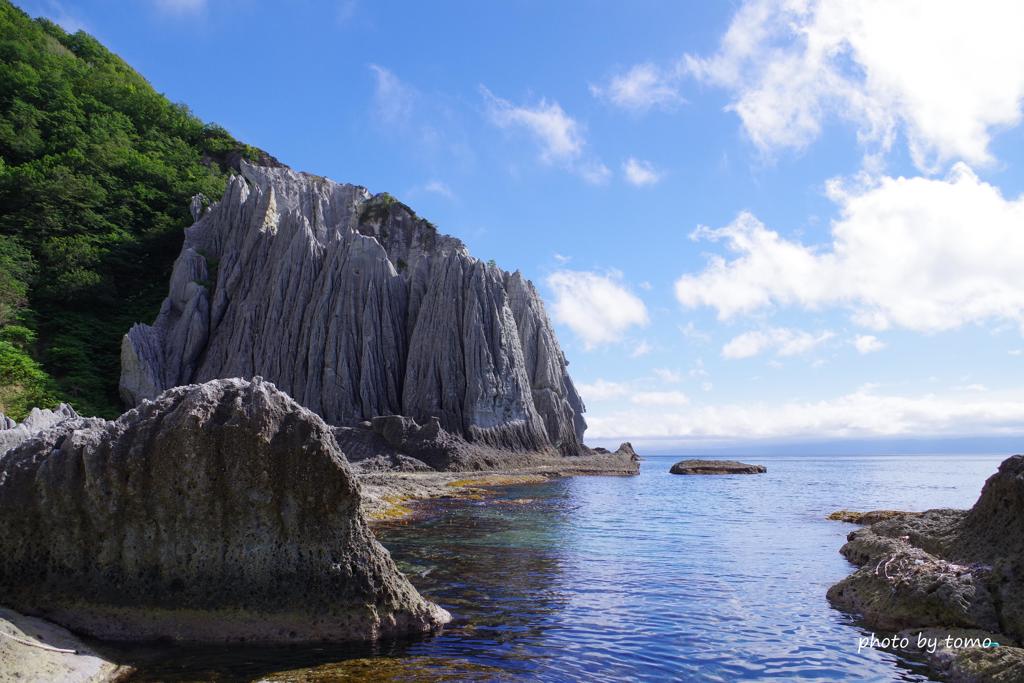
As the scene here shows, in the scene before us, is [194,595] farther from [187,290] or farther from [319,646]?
[187,290]

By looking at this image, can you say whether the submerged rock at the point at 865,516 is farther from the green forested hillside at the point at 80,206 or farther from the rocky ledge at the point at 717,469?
the rocky ledge at the point at 717,469

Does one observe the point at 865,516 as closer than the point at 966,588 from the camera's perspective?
No

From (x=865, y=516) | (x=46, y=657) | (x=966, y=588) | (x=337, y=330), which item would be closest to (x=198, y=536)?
(x=46, y=657)

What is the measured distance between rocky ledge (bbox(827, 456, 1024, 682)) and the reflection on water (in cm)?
49

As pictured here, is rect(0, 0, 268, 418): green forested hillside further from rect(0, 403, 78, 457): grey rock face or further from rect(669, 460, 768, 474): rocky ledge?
rect(669, 460, 768, 474): rocky ledge

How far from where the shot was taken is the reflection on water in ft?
22.7

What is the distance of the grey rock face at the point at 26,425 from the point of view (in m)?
11.7

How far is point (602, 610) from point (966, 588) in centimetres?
474

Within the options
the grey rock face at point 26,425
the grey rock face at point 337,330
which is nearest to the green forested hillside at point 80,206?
the grey rock face at point 337,330

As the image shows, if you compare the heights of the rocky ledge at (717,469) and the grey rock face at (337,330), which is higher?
the grey rock face at (337,330)

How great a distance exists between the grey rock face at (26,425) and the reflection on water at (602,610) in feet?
19.1

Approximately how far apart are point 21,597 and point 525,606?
20.8 ft

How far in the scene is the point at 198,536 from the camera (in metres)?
7.60

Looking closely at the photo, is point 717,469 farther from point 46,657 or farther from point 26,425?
point 46,657
